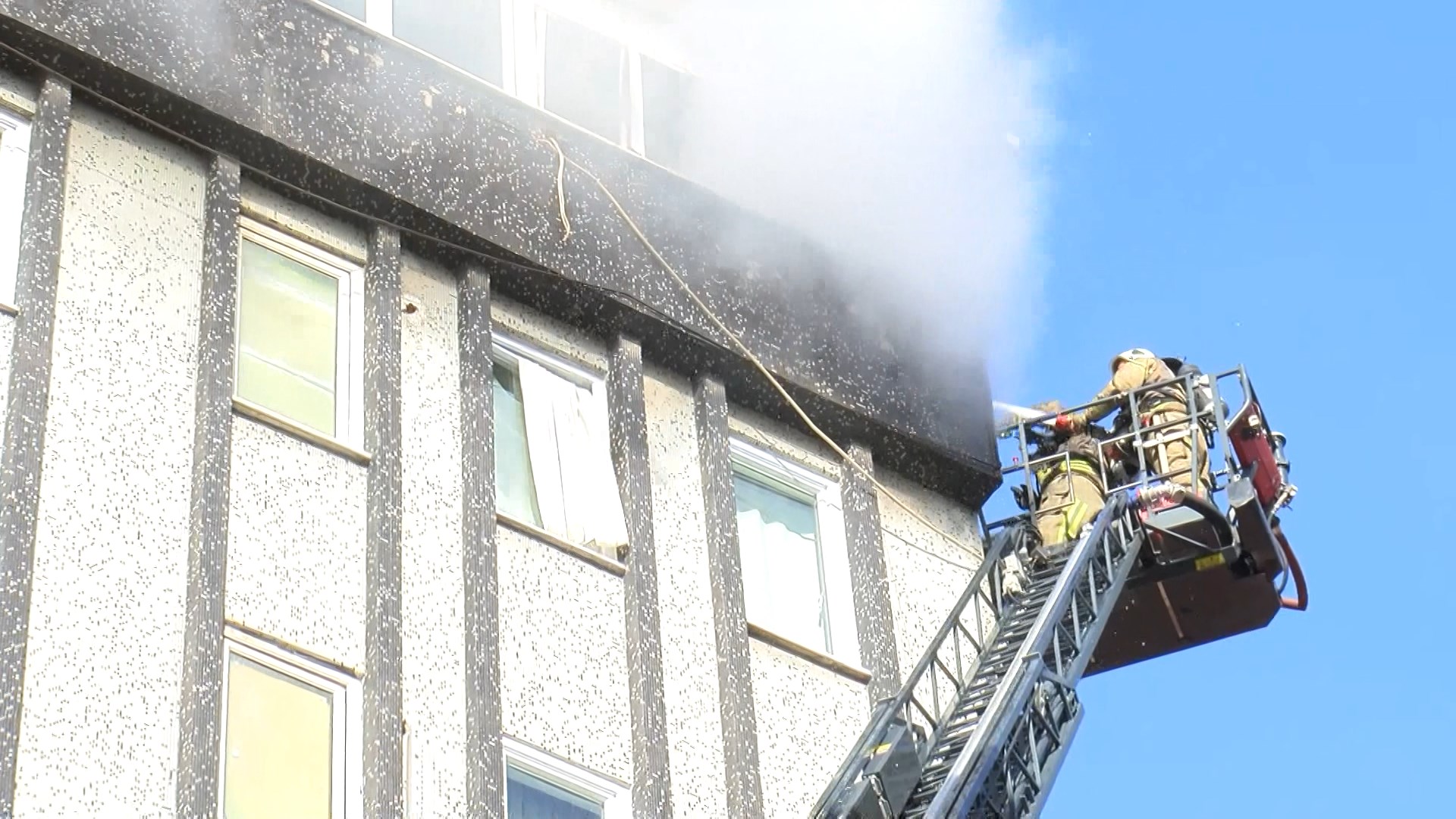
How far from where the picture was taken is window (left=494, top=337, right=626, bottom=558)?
13.9m

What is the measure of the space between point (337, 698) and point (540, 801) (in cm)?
122

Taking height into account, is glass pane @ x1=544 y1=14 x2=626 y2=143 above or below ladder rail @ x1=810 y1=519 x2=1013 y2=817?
above

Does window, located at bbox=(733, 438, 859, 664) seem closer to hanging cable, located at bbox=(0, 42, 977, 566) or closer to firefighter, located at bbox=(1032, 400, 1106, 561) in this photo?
hanging cable, located at bbox=(0, 42, 977, 566)

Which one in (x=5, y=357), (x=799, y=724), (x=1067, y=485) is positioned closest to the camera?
(x=5, y=357)

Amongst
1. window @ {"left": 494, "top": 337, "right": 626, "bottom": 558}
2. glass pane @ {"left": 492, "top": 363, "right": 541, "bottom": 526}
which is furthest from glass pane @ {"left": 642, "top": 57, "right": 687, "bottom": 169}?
glass pane @ {"left": 492, "top": 363, "right": 541, "bottom": 526}

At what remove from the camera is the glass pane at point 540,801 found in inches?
497

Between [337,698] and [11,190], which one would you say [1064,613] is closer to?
[337,698]

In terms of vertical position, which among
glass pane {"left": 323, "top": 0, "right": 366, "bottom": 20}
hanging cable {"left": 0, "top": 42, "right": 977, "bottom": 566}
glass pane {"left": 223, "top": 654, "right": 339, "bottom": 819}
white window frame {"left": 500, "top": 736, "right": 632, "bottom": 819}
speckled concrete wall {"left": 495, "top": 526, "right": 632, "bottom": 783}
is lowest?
glass pane {"left": 223, "top": 654, "right": 339, "bottom": 819}

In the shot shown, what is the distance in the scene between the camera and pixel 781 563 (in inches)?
601

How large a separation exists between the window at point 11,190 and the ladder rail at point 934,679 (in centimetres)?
486

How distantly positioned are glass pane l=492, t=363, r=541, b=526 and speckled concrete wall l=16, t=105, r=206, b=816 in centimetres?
201

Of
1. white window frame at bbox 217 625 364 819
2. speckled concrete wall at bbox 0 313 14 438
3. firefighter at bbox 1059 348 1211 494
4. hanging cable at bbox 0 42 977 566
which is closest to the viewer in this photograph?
speckled concrete wall at bbox 0 313 14 438

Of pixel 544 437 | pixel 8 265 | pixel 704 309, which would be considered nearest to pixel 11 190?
pixel 8 265

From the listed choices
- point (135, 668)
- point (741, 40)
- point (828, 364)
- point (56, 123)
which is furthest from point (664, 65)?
point (135, 668)
